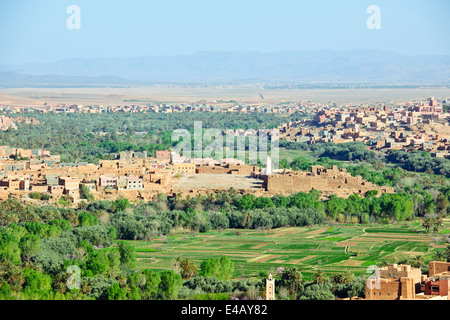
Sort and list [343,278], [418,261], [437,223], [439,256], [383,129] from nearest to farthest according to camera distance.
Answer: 1. [343,278]
2. [418,261]
3. [439,256]
4. [437,223]
5. [383,129]

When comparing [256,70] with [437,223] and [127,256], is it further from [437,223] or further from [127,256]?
[127,256]

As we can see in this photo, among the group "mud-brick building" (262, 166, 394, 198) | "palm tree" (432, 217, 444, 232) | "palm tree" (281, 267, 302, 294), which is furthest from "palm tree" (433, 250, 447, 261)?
"mud-brick building" (262, 166, 394, 198)

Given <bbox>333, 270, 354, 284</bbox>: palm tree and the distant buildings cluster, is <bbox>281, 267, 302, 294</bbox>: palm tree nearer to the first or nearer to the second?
<bbox>333, 270, 354, 284</bbox>: palm tree

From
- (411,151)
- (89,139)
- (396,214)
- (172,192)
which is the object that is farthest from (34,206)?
(89,139)

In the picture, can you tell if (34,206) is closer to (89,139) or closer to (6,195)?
(6,195)

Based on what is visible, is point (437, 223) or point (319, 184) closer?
A: point (437, 223)

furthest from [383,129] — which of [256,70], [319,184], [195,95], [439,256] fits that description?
[256,70]
